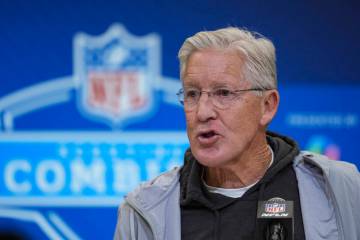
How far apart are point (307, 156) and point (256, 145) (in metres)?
0.14

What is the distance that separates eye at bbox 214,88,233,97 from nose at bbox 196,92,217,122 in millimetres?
26

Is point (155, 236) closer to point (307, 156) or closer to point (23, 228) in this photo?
point (307, 156)

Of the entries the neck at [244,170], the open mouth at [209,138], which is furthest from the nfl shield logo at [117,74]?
the open mouth at [209,138]

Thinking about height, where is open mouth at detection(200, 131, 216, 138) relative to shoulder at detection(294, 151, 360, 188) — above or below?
above

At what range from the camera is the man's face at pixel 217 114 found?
6.59 feet

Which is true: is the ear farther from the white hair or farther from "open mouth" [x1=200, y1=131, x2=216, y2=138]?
"open mouth" [x1=200, y1=131, x2=216, y2=138]

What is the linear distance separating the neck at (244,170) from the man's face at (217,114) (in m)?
0.04

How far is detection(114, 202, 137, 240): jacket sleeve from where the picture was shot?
6.49ft

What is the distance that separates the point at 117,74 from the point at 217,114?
161 cm

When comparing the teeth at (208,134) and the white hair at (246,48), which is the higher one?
the white hair at (246,48)

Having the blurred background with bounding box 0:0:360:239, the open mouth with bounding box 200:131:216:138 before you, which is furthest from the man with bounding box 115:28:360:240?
the blurred background with bounding box 0:0:360:239

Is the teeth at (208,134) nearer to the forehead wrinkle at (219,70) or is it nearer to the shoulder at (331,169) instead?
the forehead wrinkle at (219,70)

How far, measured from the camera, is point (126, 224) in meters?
1.99

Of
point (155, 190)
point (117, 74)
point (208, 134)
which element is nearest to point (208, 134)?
point (208, 134)
